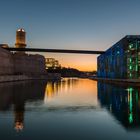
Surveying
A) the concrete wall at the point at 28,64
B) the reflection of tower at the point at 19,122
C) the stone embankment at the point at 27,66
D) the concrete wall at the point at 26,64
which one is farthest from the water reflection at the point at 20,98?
the concrete wall at the point at 28,64

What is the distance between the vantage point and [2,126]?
13.4 m

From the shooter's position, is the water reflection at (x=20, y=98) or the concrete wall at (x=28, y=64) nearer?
the water reflection at (x=20, y=98)

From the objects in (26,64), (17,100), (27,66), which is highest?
(26,64)

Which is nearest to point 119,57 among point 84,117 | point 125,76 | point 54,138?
point 125,76

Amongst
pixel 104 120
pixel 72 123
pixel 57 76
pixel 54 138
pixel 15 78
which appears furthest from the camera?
pixel 57 76

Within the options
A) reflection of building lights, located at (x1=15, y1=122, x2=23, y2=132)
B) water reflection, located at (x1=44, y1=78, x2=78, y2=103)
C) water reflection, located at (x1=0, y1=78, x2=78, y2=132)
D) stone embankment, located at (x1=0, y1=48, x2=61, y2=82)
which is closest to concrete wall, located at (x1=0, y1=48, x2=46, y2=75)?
stone embankment, located at (x1=0, y1=48, x2=61, y2=82)

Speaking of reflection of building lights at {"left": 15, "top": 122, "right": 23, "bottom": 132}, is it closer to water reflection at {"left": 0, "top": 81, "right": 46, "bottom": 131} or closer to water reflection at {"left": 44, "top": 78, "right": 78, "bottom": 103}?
Answer: water reflection at {"left": 0, "top": 81, "right": 46, "bottom": 131}

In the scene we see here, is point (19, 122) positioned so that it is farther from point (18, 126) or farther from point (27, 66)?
point (27, 66)

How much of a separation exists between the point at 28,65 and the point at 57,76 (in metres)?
23.6

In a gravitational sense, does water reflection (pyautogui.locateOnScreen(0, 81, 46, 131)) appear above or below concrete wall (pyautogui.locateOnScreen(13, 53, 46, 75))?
below

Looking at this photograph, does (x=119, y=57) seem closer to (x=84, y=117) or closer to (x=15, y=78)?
(x=15, y=78)

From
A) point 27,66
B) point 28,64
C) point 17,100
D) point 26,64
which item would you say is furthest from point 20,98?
point 28,64

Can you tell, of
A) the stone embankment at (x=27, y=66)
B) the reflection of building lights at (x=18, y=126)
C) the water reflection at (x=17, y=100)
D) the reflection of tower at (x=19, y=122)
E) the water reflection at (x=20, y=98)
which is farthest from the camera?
the stone embankment at (x=27, y=66)

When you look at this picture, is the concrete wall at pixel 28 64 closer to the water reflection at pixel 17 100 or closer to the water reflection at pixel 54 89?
the water reflection at pixel 54 89
